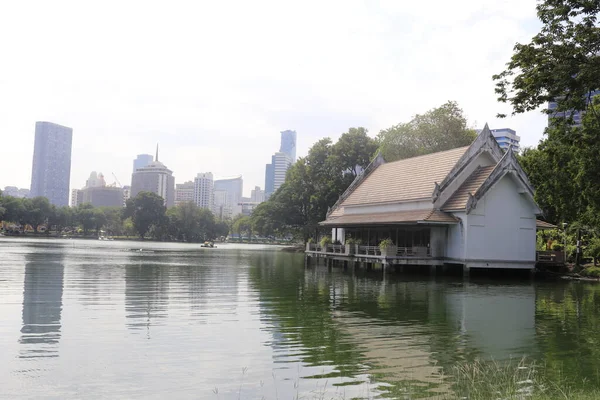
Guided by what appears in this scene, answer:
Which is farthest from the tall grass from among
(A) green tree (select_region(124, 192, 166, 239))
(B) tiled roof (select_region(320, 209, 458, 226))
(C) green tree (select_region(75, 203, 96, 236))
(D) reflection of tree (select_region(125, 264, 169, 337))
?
(C) green tree (select_region(75, 203, 96, 236))

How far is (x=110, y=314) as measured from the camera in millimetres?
17453

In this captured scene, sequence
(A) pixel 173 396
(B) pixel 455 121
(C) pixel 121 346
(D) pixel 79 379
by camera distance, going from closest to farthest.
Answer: (A) pixel 173 396, (D) pixel 79 379, (C) pixel 121 346, (B) pixel 455 121

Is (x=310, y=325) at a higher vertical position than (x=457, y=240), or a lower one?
lower

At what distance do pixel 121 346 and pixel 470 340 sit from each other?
8.50 m

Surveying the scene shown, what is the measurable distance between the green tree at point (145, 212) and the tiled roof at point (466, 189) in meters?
117

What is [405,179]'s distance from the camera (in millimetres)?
46531

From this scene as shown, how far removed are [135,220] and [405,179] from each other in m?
114

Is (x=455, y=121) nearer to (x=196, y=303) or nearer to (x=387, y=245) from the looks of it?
(x=387, y=245)

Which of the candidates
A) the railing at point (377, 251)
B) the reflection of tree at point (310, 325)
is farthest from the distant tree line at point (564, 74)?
the railing at point (377, 251)

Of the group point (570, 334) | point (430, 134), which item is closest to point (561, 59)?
point (570, 334)

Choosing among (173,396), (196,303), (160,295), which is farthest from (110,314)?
(173,396)

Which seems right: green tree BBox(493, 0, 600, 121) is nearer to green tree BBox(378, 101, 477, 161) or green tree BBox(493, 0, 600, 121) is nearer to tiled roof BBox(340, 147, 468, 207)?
tiled roof BBox(340, 147, 468, 207)

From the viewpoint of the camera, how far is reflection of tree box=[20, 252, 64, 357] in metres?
12.6

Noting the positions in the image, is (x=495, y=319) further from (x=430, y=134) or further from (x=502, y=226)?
(x=430, y=134)
